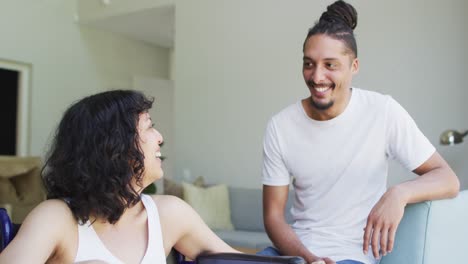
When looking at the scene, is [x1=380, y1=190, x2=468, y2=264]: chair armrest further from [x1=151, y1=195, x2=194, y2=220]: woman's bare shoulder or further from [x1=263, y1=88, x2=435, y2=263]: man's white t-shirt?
[x1=151, y1=195, x2=194, y2=220]: woman's bare shoulder

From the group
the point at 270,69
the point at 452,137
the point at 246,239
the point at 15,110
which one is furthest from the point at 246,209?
the point at 15,110

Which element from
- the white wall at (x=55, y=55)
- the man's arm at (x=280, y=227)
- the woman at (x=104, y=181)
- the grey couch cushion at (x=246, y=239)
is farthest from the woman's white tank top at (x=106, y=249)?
the white wall at (x=55, y=55)

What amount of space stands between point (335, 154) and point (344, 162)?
0.12 feet

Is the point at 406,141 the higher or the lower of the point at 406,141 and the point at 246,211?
the higher

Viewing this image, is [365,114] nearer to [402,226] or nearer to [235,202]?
[402,226]

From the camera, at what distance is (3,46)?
5348 millimetres

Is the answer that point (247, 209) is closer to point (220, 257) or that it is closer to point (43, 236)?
point (220, 257)

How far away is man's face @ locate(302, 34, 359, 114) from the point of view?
1570 mm

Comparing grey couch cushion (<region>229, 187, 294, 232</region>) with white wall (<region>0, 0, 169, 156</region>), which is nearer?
grey couch cushion (<region>229, 187, 294, 232</region>)

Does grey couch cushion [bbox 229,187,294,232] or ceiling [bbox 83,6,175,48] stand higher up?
ceiling [bbox 83,6,175,48]

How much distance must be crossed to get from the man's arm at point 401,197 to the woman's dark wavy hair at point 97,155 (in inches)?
24.5

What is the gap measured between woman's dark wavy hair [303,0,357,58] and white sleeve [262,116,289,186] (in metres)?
0.35

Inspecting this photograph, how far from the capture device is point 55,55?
19.4 feet

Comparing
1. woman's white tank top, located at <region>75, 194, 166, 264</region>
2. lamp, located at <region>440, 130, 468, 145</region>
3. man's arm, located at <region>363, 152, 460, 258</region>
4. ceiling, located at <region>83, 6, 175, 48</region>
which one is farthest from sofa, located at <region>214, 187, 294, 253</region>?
woman's white tank top, located at <region>75, 194, 166, 264</region>
